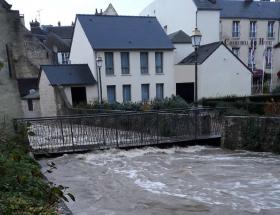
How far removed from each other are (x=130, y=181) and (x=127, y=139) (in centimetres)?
397

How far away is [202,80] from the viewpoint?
28.8m

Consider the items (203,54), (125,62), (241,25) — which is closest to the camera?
(125,62)

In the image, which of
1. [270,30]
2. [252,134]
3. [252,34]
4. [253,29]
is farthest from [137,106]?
[270,30]

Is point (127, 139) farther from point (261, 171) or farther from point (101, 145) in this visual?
point (261, 171)

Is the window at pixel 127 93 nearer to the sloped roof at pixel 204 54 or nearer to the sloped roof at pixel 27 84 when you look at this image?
the sloped roof at pixel 204 54

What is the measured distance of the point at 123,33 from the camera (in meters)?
28.4

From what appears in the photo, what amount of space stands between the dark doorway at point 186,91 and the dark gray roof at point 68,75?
8.33 meters

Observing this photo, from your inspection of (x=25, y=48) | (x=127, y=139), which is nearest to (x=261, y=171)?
(x=127, y=139)

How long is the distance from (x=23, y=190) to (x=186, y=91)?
28.1 m

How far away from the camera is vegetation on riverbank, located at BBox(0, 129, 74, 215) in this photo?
10.5 ft

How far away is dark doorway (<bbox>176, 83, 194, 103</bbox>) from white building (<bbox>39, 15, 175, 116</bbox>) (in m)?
1.80

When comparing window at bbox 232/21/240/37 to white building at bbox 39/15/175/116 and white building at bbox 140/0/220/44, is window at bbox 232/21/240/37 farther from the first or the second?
white building at bbox 39/15/175/116

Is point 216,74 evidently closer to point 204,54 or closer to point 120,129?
point 204,54

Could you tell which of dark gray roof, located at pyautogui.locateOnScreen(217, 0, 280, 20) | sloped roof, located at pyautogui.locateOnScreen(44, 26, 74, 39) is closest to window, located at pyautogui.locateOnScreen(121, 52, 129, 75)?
dark gray roof, located at pyautogui.locateOnScreen(217, 0, 280, 20)
